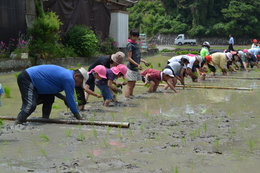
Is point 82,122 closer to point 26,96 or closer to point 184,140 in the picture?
point 26,96

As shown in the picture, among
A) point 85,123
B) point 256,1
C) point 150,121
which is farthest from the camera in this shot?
point 256,1

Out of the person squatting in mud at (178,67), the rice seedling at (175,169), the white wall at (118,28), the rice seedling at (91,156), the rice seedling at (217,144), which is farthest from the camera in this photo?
the white wall at (118,28)

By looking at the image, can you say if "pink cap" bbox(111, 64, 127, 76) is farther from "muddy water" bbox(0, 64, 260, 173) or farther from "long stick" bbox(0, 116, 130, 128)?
"long stick" bbox(0, 116, 130, 128)

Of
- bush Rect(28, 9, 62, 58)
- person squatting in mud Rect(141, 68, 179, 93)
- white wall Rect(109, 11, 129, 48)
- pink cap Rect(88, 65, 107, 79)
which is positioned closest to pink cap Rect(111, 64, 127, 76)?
pink cap Rect(88, 65, 107, 79)

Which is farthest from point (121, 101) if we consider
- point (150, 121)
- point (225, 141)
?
point (225, 141)

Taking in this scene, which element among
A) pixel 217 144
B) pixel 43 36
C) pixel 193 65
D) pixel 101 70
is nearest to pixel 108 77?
pixel 101 70

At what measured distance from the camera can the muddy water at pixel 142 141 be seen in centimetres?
392

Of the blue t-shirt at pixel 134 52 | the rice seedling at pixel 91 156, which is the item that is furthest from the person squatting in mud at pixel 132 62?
the rice seedling at pixel 91 156

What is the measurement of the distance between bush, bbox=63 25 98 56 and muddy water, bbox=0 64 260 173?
917 cm

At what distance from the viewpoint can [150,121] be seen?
6270 millimetres

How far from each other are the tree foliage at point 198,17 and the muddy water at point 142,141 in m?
41.5

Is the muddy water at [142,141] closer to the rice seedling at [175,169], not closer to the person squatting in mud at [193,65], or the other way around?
the rice seedling at [175,169]

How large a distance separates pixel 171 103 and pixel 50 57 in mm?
7497

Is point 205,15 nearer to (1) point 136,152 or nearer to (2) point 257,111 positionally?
(2) point 257,111
